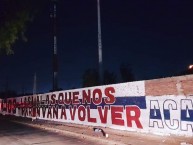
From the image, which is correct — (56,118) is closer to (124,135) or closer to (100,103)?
(100,103)

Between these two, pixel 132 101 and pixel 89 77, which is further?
pixel 89 77

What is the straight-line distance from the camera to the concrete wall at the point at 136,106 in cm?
1248

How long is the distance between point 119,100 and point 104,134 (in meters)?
2.04

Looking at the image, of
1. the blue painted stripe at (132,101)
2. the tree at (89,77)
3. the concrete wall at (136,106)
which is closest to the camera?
the concrete wall at (136,106)

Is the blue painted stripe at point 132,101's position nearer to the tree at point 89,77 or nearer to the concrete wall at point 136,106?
the concrete wall at point 136,106

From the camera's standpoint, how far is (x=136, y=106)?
49.9 feet

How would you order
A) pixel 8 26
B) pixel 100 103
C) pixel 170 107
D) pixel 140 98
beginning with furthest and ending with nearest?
pixel 100 103, pixel 8 26, pixel 140 98, pixel 170 107

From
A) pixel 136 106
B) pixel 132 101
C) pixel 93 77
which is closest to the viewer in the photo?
pixel 136 106

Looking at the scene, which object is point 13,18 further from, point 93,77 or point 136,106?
point 93,77

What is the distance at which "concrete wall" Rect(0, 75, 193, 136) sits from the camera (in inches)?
491

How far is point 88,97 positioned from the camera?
797 inches

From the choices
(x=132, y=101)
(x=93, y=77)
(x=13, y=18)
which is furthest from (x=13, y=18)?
(x=93, y=77)

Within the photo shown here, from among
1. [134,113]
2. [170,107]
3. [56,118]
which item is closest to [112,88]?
[134,113]

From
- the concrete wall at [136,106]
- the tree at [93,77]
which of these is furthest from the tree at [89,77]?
the concrete wall at [136,106]
